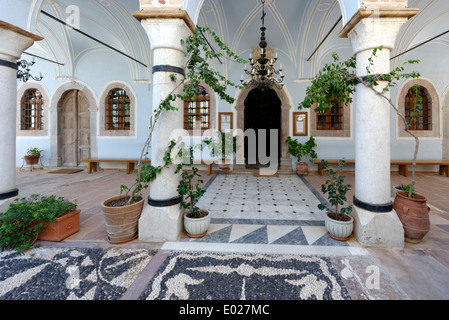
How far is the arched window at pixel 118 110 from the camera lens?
8.30 m

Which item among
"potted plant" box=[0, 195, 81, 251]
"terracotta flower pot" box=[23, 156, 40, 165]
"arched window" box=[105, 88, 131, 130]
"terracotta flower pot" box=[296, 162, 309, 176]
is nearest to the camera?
"potted plant" box=[0, 195, 81, 251]

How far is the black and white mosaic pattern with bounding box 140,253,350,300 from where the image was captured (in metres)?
1.80

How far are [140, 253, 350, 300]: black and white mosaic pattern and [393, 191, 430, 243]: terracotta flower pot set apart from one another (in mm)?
1207

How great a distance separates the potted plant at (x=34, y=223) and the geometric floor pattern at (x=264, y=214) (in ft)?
5.12

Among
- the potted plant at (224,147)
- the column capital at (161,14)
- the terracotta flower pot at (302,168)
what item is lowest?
the terracotta flower pot at (302,168)

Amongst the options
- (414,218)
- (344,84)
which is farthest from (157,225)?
(414,218)

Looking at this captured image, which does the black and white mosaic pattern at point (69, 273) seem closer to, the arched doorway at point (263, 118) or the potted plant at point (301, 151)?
the potted plant at point (301, 151)

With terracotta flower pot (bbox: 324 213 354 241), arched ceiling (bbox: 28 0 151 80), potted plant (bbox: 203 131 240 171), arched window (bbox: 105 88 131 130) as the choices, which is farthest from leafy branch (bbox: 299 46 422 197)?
arched window (bbox: 105 88 131 130)

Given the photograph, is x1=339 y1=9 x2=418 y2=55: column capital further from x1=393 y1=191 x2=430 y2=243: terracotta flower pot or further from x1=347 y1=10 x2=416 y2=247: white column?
x1=393 y1=191 x2=430 y2=243: terracotta flower pot

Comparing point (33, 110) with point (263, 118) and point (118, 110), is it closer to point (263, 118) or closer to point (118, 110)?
point (118, 110)

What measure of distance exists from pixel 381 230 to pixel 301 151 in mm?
5128

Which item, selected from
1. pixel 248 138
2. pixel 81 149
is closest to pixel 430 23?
pixel 248 138

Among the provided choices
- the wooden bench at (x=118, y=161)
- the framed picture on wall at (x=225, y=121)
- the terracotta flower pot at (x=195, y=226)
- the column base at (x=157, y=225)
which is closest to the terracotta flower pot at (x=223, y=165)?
the wooden bench at (x=118, y=161)
